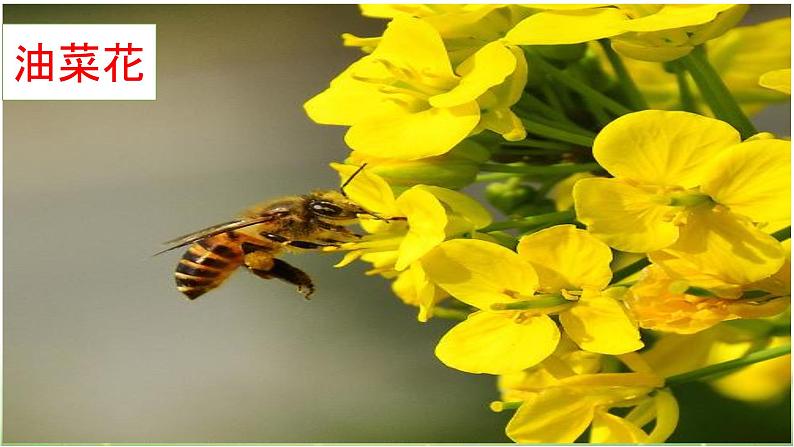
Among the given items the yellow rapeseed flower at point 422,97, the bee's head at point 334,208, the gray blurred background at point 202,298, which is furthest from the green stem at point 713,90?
the gray blurred background at point 202,298

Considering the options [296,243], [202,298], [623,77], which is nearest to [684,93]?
[623,77]

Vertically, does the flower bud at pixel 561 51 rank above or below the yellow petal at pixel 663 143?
above

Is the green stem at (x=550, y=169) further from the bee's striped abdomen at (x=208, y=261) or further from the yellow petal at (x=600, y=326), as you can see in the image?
the bee's striped abdomen at (x=208, y=261)

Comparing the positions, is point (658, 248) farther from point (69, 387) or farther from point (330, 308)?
point (69, 387)

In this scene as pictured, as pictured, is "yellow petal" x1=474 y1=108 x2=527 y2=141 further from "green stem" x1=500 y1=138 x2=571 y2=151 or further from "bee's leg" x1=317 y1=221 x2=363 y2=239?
"bee's leg" x1=317 y1=221 x2=363 y2=239

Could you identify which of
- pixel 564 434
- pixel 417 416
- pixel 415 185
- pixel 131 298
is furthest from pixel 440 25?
pixel 131 298

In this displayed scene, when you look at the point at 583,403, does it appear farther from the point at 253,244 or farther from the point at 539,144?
the point at 253,244
